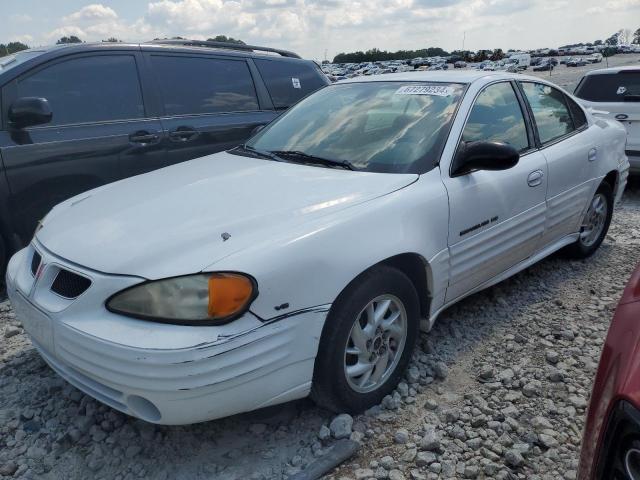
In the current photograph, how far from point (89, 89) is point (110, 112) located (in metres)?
0.22

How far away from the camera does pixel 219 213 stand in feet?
8.20

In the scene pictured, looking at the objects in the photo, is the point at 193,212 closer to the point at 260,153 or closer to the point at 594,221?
the point at 260,153

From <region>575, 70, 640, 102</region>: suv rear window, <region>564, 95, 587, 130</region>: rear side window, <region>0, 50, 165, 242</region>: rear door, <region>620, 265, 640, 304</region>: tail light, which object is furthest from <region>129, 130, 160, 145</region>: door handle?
<region>575, 70, 640, 102</region>: suv rear window

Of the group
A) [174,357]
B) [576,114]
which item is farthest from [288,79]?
[174,357]

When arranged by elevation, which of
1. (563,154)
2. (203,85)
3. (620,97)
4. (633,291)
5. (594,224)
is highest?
(203,85)

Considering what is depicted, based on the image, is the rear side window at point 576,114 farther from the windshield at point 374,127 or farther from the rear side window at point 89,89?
the rear side window at point 89,89

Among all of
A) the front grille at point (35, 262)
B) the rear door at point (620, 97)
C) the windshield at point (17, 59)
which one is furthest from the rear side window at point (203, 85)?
the rear door at point (620, 97)

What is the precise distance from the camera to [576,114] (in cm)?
435

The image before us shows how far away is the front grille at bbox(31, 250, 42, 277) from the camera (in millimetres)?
2582

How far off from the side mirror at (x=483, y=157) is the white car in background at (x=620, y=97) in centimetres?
422

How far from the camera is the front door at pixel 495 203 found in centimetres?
298

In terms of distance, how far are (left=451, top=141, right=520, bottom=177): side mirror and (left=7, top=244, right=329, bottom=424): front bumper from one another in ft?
4.00

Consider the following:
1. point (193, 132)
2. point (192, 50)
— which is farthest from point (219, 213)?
point (192, 50)

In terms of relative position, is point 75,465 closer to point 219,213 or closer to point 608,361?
point 219,213
